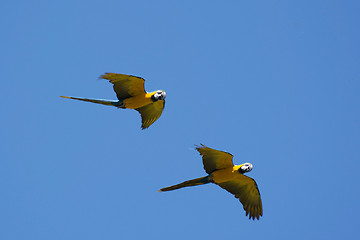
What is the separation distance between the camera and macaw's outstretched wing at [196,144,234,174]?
18.1m

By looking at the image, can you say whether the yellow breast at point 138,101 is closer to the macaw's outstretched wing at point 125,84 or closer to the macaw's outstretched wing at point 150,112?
the macaw's outstretched wing at point 125,84

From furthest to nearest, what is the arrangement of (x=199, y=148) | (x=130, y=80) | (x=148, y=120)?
(x=148, y=120)
(x=130, y=80)
(x=199, y=148)

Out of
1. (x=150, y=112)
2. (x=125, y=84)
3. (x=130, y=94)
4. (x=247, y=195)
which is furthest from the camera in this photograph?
(x=150, y=112)

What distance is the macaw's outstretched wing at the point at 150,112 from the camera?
2103 cm

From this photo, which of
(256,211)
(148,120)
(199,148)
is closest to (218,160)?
(199,148)

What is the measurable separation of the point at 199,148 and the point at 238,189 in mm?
2499

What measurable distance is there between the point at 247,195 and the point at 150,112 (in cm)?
463

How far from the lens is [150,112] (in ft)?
69.5

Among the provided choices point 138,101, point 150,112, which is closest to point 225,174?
point 138,101

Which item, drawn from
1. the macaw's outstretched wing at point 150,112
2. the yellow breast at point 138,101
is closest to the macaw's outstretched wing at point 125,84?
the yellow breast at point 138,101

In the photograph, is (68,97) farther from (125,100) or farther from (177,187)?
(177,187)

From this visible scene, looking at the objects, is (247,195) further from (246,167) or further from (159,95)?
(159,95)

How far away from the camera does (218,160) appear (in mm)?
18469

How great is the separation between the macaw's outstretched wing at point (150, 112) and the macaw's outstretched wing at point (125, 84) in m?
1.28
